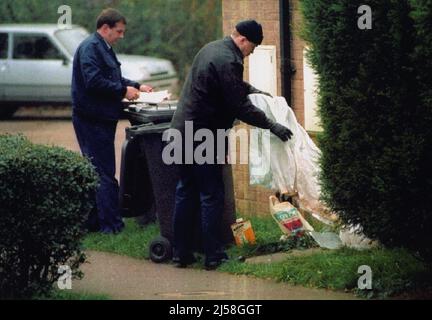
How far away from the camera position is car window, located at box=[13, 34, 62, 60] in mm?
22312

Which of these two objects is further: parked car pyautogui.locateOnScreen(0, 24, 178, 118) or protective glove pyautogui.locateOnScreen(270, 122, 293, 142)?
parked car pyautogui.locateOnScreen(0, 24, 178, 118)

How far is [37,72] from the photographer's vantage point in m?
22.2

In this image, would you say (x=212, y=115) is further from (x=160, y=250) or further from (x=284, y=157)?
(x=160, y=250)

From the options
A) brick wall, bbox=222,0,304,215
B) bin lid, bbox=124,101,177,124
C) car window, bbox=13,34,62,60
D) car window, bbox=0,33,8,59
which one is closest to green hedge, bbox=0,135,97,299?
bin lid, bbox=124,101,177,124

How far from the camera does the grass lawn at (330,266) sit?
912cm

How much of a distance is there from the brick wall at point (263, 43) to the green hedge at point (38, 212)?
3.27 m

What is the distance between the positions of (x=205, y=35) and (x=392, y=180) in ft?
51.7

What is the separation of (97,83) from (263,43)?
166cm

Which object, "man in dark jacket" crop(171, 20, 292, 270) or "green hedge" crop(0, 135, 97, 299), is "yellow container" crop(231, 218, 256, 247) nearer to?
"man in dark jacket" crop(171, 20, 292, 270)

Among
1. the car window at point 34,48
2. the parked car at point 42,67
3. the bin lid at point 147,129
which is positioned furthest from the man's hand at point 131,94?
the car window at point 34,48

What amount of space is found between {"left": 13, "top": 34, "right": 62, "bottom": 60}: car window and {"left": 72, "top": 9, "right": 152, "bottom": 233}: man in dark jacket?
10.8 meters

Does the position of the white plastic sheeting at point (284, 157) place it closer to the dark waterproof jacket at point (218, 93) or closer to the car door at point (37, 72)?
the dark waterproof jacket at point (218, 93)
